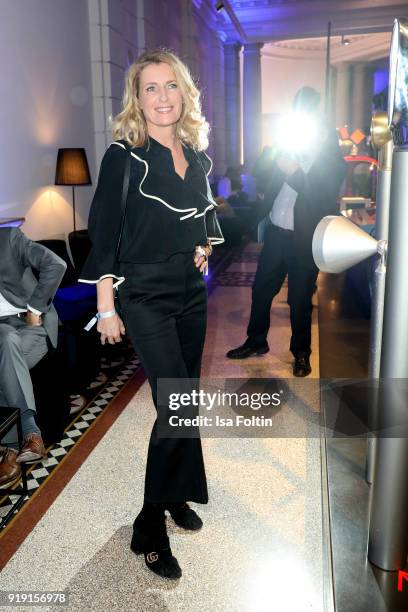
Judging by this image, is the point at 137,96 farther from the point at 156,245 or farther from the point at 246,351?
the point at 246,351

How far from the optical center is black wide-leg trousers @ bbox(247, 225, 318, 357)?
153 inches

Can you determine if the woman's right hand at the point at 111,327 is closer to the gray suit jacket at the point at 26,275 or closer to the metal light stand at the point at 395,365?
the metal light stand at the point at 395,365

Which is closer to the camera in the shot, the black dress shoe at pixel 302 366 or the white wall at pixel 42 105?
the black dress shoe at pixel 302 366

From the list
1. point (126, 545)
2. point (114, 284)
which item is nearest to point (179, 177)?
point (114, 284)

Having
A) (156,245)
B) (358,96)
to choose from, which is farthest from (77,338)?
(358,96)

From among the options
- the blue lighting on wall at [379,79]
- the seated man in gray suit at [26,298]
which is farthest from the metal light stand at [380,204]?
the blue lighting on wall at [379,79]

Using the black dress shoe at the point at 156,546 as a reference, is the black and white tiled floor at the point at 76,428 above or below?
below

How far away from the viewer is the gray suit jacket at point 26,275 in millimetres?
3154

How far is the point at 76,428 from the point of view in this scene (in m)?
3.30

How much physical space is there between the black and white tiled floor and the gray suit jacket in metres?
0.50

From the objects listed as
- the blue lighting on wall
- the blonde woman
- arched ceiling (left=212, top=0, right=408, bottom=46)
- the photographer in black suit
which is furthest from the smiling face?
the blue lighting on wall

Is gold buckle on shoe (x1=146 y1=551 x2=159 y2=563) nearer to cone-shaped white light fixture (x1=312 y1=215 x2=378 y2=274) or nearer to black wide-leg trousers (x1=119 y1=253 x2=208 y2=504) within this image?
black wide-leg trousers (x1=119 y1=253 x2=208 y2=504)

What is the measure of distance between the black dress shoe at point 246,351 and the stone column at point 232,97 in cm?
1235

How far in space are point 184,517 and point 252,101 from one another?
15.9 m
